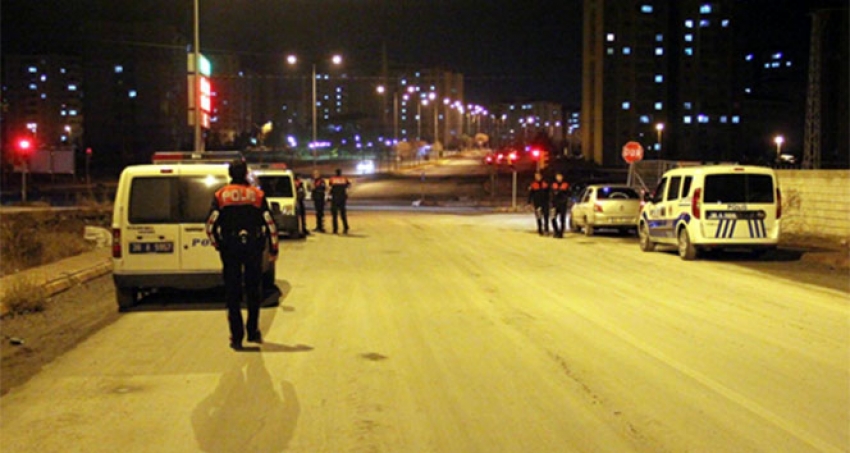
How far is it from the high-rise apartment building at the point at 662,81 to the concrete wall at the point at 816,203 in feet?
322

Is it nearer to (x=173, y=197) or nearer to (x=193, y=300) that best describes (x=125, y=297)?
(x=193, y=300)

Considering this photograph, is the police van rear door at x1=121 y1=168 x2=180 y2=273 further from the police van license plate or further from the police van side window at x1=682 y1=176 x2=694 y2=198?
the police van side window at x1=682 y1=176 x2=694 y2=198

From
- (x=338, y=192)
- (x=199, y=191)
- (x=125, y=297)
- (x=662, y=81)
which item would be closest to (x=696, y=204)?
(x=199, y=191)

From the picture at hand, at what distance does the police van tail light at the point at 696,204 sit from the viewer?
1873 centimetres

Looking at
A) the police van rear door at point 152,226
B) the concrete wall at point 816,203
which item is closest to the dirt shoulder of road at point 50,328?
the police van rear door at point 152,226

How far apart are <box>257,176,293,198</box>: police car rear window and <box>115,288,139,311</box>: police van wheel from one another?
41.9 ft

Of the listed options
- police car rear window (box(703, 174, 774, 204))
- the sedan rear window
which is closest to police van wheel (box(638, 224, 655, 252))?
police car rear window (box(703, 174, 774, 204))

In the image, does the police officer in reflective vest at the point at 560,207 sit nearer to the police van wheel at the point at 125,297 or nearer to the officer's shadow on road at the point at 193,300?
the officer's shadow on road at the point at 193,300

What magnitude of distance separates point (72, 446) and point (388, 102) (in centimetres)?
16545

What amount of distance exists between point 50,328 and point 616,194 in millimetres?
18785

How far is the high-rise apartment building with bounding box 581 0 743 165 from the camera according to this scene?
125250 mm

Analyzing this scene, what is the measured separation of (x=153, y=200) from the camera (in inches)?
500

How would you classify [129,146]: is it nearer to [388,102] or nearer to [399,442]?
[388,102]

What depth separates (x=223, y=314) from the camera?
12.6m
